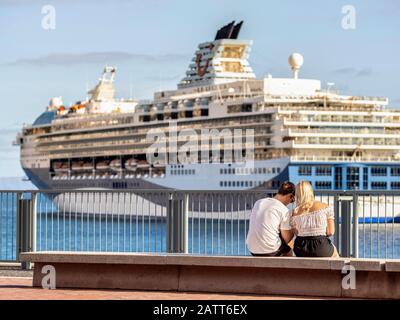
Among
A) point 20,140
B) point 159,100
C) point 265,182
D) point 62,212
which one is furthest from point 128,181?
point 62,212

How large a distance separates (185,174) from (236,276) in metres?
53.0

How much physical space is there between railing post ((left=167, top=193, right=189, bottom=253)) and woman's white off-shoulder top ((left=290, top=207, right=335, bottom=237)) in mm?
2661

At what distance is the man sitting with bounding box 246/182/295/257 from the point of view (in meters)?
9.89

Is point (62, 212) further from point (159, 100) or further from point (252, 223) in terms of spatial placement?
point (159, 100)

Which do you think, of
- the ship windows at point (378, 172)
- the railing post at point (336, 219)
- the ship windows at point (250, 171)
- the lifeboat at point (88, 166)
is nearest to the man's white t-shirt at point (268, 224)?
the railing post at point (336, 219)

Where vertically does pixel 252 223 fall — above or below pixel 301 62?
below

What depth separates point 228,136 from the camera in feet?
206

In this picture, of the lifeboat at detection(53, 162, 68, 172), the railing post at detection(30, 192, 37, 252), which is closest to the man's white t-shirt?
the railing post at detection(30, 192, 37, 252)

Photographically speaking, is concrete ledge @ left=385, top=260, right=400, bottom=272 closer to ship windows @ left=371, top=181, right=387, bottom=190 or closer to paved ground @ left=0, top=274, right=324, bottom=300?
paved ground @ left=0, top=274, right=324, bottom=300

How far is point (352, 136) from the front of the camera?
196 ft

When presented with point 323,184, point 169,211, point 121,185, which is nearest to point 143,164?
point 121,185

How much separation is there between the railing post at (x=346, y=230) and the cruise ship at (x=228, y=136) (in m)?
45.3

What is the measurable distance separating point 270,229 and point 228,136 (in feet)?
174

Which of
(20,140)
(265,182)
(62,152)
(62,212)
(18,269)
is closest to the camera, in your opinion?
(18,269)
